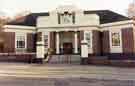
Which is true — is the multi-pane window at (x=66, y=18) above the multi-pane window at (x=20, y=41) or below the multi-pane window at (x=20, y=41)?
above

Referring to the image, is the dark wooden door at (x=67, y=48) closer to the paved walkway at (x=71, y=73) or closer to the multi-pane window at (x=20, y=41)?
the multi-pane window at (x=20, y=41)

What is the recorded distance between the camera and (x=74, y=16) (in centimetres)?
3588

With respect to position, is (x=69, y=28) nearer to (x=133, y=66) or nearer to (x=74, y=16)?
(x=74, y=16)

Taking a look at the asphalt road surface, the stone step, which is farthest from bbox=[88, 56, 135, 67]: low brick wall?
the asphalt road surface

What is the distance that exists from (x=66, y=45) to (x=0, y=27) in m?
16.2

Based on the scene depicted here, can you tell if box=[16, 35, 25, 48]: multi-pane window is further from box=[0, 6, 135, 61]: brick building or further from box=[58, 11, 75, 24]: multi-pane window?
box=[58, 11, 75, 24]: multi-pane window

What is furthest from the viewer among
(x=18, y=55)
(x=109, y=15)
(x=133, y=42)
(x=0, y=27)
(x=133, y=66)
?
(x=0, y=27)

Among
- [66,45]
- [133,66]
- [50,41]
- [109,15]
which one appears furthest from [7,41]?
[133,66]

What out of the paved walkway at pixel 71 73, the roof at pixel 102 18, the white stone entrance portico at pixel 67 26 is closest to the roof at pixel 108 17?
the roof at pixel 102 18

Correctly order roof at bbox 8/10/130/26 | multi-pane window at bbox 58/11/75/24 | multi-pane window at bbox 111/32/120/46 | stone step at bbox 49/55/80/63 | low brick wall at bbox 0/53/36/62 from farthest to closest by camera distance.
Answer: roof at bbox 8/10/130/26 → multi-pane window at bbox 58/11/75/24 → multi-pane window at bbox 111/32/120/46 → low brick wall at bbox 0/53/36/62 → stone step at bbox 49/55/80/63

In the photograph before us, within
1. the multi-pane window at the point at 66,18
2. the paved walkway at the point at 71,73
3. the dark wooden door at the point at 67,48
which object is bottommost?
the paved walkway at the point at 71,73

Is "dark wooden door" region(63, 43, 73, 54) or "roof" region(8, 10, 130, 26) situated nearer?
"roof" region(8, 10, 130, 26)

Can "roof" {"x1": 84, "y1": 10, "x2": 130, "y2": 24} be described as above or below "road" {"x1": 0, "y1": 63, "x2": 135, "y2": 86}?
above

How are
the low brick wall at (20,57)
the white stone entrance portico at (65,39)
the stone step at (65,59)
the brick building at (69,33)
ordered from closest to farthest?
1. the stone step at (65,59)
2. the low brick wall at (20,57)
3. the brick building at (69,33)
4. the white stone entrance portico at (65,39)
